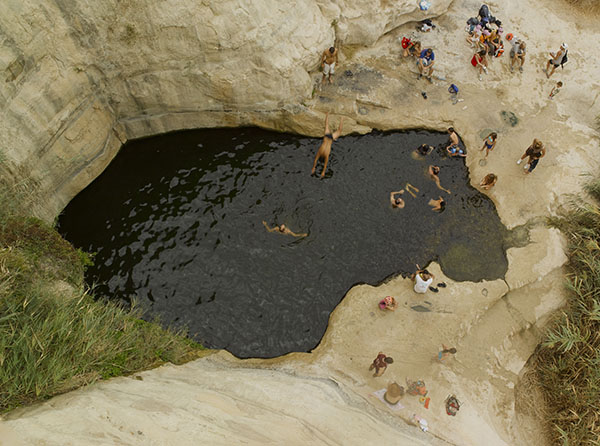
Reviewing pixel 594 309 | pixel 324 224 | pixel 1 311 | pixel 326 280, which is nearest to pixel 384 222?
pixel 324 224

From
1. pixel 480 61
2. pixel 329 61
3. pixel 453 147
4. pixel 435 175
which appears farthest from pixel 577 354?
pixel 329 61

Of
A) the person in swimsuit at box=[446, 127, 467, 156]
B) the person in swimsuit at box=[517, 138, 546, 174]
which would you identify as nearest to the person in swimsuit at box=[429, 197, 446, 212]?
the person in swimsuit at box=[446, 127, 467, 156]

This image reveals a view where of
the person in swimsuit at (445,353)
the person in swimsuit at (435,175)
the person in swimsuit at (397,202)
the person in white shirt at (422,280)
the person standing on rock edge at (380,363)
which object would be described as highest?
the person in swimsuit at (435,175)

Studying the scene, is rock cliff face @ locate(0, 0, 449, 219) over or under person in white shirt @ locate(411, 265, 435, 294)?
over

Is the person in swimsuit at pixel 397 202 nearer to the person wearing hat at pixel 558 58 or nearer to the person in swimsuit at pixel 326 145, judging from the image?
the person in swimsuit at pixel 326 145

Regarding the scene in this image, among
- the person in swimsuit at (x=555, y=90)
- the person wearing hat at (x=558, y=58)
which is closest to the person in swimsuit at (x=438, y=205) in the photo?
the person in swimsuit at (x=555, y=90)

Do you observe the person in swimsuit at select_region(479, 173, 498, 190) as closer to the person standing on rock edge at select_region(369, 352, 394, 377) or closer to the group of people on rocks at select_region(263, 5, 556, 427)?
the group of people on rocks at select_region(263, 5, 556, 427)

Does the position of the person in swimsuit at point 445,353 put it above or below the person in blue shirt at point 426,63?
below
